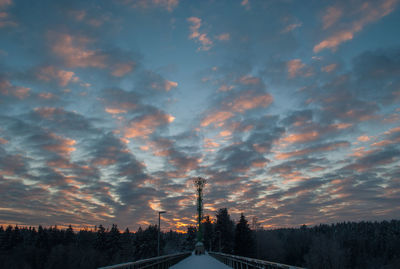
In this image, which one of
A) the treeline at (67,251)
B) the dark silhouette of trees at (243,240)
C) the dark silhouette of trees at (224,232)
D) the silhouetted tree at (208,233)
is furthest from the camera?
the silhouetted tree at (208,233)

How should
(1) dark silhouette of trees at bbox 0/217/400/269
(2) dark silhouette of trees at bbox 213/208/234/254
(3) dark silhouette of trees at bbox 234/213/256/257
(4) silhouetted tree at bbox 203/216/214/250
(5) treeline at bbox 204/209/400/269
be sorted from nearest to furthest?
(3) dark silhouette of trees at bbox 234/213/256/257
(5) treeline at bbox 204/209/400/269
(1) dark silhouette of trees at bbox 0/217/400/269
(2) dark silhouette of trees at bbox 213/208/234/254
(4) silhouetted tree at bbox 203/216/214/250

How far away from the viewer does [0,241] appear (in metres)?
100

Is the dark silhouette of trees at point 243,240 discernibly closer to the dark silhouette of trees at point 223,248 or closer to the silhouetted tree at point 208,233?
the dark silhouette of trees at point 223,248

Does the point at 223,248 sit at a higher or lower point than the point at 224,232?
lower

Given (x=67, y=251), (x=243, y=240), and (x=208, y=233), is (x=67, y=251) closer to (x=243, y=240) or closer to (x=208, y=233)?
(x=208, y=233)

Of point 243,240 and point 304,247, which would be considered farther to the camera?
point 304,247

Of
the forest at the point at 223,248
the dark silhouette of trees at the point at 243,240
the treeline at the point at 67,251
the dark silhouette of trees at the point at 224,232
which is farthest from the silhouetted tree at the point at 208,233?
the dark silhouette of trees at the point at 243,240

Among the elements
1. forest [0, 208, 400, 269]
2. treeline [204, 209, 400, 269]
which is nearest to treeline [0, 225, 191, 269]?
forest [0, 208, 400, 269]

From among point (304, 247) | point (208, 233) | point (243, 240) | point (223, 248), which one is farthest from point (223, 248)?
point (304, 247)

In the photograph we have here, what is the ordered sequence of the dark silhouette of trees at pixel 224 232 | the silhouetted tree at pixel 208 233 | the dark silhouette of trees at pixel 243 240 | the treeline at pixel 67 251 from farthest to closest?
the silhouetted tree at pixel 208 233 → the dark silhouette of trees at pixel 224 232 → the treeline at pixel 67 251 → the dark silhouette of trees at pixel 243 240

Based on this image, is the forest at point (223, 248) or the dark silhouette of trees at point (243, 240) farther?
the forest at point (223, 248)

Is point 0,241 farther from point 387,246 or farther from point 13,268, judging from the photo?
point 387,246

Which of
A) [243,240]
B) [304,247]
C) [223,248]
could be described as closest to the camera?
[243,240]

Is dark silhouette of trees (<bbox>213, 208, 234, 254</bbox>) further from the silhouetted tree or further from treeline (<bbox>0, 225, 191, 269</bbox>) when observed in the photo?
treeline (<bbox>0, 225, 191, 269</bbox>)
